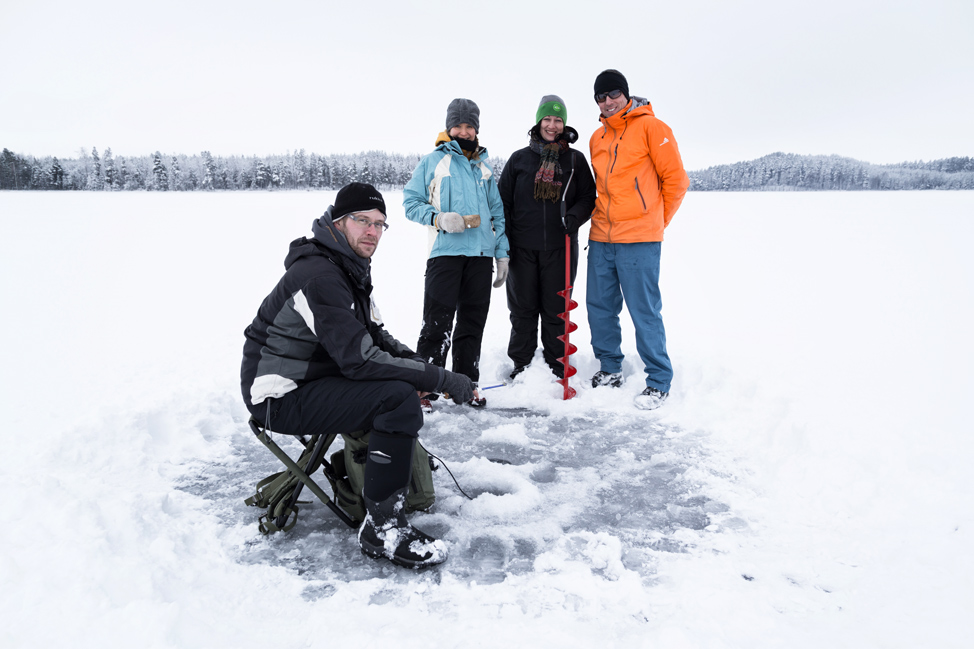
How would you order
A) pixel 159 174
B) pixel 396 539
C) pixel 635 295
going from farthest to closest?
pixel 159 174 < pixel 635 295 < pixel 396 539

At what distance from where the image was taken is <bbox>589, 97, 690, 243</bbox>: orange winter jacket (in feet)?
13.0

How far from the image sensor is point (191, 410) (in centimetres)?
375

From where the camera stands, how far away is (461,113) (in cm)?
396

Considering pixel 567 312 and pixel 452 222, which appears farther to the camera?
pixel 567 312

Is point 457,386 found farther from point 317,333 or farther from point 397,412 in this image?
point 317,333

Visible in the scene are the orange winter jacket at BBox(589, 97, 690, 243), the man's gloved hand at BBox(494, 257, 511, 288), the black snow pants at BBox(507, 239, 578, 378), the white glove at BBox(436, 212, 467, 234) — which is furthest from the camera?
the black snow pants at BBox(507, 239, 578, 378)

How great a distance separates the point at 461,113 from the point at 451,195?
0.59 metres

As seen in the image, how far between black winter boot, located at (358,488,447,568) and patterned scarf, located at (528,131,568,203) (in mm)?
2648

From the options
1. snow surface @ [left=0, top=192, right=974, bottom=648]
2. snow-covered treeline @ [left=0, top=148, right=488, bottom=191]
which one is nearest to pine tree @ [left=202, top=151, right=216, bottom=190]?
snow-covered treeline @ [left=0, top=148, right=488, bottom=191]

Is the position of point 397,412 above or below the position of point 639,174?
below

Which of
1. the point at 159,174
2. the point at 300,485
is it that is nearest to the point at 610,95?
the point at 300,485

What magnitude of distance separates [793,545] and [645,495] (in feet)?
2.38

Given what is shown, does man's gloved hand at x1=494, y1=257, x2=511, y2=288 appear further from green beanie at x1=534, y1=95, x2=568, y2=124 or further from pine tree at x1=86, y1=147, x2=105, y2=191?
pine tree at x1=86, y1=147, x2=105, y2=191

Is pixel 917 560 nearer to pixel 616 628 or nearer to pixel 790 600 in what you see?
pixel 790 600
